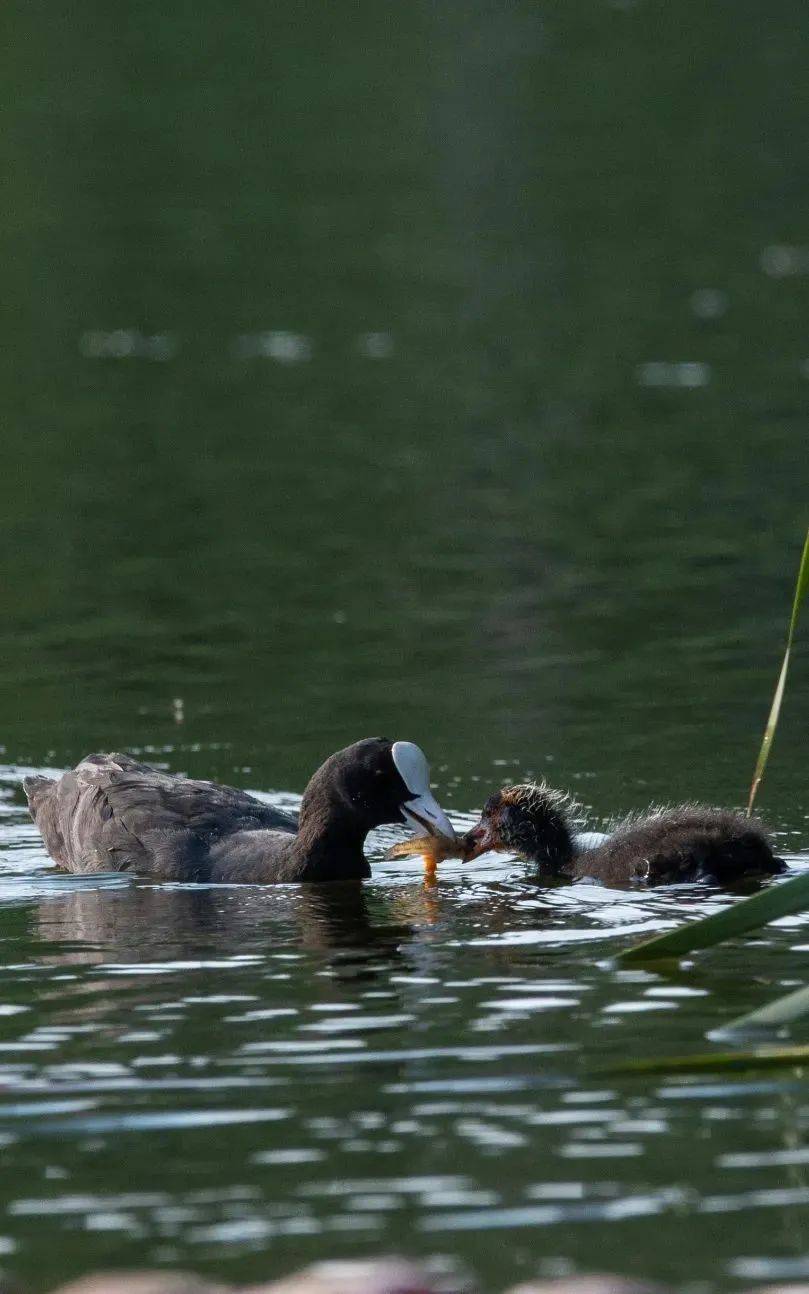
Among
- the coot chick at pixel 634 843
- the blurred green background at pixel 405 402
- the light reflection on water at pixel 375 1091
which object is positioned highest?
the blurred green background at pixel 405 402

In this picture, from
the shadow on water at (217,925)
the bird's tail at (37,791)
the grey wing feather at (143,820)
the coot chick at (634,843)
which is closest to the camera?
the shadow on water at (217,925)

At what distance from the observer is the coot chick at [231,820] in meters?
10.3

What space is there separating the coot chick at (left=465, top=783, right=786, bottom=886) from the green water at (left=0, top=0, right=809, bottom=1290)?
0.18 metres

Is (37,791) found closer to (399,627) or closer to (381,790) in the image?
(381,790)

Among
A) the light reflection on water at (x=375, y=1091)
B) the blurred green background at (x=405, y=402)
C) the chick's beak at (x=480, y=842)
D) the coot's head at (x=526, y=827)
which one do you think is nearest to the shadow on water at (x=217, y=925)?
the light reflection on water at (x=375, y=1091)

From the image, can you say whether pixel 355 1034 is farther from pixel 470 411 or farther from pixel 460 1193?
pixel 470 411

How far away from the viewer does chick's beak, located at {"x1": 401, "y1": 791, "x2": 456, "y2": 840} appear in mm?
10275

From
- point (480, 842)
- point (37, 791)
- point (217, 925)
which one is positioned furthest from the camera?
point (37, 791)

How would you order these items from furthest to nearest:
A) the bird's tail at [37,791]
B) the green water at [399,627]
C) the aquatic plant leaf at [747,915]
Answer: the bird's tail at [37,791] → the aquatic plant leaf at [747,915] → the green water at [399,627]

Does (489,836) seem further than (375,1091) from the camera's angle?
Yes

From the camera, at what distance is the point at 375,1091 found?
698 centimetres

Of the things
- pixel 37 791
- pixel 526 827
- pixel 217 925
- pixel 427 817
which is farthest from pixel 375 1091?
Result: pixel 37 791

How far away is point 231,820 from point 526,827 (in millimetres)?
1277

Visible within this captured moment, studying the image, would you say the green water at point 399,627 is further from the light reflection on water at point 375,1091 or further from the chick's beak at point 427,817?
the chick's beak at point 427,817
